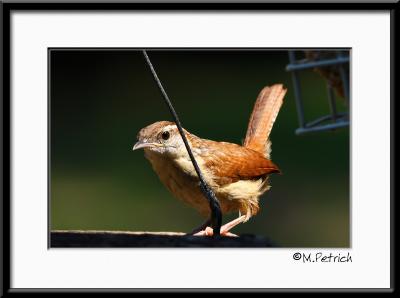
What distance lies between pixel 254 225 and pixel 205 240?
Result: 3476mm

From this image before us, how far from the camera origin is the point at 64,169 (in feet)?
29.9

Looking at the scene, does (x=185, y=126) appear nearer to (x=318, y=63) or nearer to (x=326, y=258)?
(x=318, y=63)

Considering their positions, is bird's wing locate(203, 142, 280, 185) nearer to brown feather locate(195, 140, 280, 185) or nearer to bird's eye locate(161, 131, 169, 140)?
brown feather locate(195, 140, 280, 185)

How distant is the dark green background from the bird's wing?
6.39 ft

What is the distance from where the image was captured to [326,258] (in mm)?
4477

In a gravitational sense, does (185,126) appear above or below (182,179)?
above

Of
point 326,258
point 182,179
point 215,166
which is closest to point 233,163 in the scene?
point 215,166

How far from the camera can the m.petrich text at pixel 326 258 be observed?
4.46 metres

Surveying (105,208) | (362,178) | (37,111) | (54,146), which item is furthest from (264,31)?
(54,146)

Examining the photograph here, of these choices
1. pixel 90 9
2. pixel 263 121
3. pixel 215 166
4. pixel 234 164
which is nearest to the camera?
pixel 90 9

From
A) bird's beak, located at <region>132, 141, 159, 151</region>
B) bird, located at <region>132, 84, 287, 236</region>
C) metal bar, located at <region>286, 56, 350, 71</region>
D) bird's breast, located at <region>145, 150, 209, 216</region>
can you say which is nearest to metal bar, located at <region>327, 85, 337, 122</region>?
metal bar, located at <region>286, 56, 350, 71</region>

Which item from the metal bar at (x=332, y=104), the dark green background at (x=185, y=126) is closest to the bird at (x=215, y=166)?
the metal bar at (x=332, y=104)

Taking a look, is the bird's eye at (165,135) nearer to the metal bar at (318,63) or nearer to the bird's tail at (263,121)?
the metal bar at (318,63)

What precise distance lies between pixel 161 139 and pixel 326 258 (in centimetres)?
127
